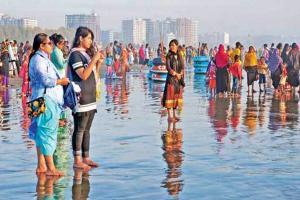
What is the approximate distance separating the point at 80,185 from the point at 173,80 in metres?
7.22

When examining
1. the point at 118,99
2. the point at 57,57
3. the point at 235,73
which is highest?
the point at 57,57

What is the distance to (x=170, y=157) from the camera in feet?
32.7

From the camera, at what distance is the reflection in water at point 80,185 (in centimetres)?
744

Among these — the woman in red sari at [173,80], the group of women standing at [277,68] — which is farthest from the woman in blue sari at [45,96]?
the group of women standing at [277,68]

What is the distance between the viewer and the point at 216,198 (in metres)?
7.30

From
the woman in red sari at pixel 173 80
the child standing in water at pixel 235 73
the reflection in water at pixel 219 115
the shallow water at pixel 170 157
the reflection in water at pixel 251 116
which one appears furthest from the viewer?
the child standing in water at pixel 235 73

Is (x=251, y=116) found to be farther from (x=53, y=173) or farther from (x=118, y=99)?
(x=53, y=173)

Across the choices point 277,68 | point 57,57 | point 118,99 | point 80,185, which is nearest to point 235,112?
point 118,99

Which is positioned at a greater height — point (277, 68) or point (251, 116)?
point (277, 68)

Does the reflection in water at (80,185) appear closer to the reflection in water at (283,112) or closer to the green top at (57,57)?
the green top at (57,57)

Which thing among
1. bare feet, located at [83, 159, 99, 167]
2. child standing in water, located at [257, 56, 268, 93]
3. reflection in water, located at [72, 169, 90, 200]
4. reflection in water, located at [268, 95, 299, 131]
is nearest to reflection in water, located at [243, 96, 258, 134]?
reflection in water, located at [268, 95, 299, 131]

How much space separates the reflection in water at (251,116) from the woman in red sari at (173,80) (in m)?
1.66

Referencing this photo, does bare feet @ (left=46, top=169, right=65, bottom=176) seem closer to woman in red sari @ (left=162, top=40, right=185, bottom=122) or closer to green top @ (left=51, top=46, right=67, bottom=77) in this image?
green top @ (left=51, top=46, right=67, bottom=77)

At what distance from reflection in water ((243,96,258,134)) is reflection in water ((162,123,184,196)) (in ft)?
5.14
